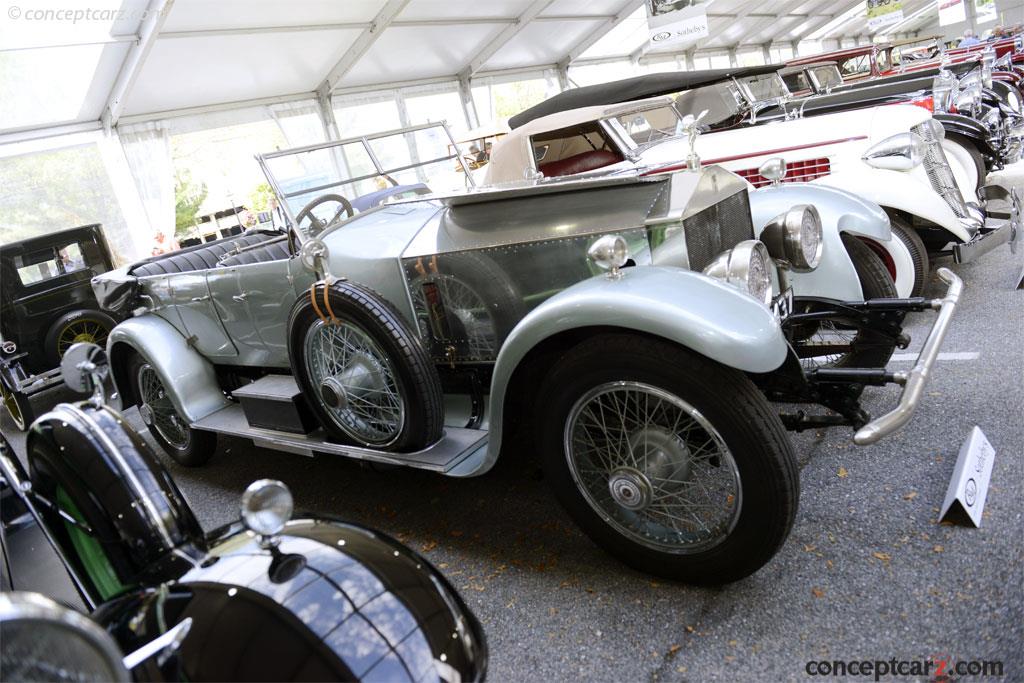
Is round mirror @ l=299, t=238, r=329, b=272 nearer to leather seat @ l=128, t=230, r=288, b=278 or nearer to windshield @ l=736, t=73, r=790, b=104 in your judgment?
leather seat @ l=128, t=230, r=288, b=278

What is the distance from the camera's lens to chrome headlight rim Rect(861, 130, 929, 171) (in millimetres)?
4125

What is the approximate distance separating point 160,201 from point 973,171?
1092cm

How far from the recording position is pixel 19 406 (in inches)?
217

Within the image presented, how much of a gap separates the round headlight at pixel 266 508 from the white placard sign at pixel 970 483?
6.61 ft

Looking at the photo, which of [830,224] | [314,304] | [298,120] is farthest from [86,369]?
[298,120]

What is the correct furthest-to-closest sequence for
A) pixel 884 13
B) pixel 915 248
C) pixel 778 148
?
pixel 884 13 → pixel 778 148 → pixel 915 248

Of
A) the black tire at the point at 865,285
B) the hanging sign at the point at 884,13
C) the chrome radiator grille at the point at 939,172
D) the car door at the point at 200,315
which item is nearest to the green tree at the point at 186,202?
the car door at the point at 200,315

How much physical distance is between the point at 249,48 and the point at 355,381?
9069 mm

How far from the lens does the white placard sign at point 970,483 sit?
211 cm

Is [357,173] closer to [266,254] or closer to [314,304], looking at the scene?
[266,254]

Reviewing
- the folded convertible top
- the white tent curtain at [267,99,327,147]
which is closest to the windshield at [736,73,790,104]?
the folded convertible top

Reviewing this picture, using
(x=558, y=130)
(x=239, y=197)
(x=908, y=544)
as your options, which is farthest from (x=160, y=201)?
(x=908, y=544)

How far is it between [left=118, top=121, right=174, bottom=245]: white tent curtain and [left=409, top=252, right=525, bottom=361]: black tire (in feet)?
30.7

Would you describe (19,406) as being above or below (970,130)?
below
